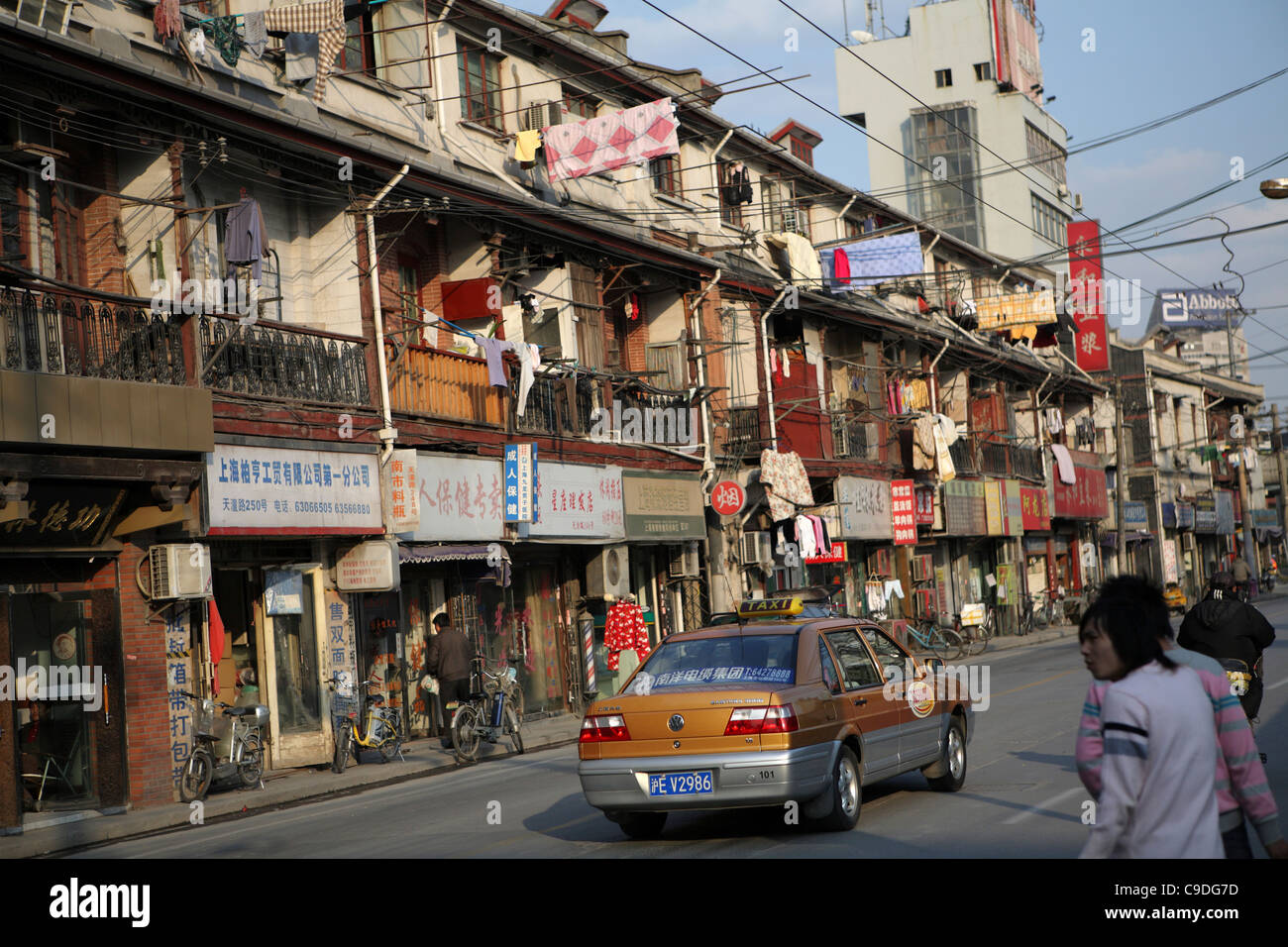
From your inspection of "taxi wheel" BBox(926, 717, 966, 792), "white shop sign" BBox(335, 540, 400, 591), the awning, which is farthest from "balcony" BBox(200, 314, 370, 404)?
"taxi wheel" BBox(926, 717, 966, 792)

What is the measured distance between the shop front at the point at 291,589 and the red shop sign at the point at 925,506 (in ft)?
75.9

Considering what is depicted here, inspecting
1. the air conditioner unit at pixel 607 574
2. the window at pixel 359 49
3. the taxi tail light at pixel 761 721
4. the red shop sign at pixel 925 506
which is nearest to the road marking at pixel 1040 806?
the taxi tail light at pixel 761 721

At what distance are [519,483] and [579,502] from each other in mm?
2343

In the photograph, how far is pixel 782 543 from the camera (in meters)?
32.3

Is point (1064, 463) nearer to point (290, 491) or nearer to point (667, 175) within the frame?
point (667, 175)

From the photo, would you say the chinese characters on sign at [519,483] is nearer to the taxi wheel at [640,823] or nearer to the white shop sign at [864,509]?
the white shop sign at [864,509]

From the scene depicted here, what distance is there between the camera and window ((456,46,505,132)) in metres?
24.8

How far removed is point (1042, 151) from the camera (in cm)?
6191

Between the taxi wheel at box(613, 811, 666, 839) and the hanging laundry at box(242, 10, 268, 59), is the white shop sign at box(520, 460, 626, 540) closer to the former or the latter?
the hanging laundry at box(242, 10, 268, 59)

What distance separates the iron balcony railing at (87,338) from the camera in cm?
1510

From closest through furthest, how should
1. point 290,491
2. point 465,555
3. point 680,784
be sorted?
point 680,784 < point 290,491 < point 465,555

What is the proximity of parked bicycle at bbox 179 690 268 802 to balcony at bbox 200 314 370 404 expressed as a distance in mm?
3998

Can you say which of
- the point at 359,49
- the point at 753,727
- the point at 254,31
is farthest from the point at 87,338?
the point at 753,727
